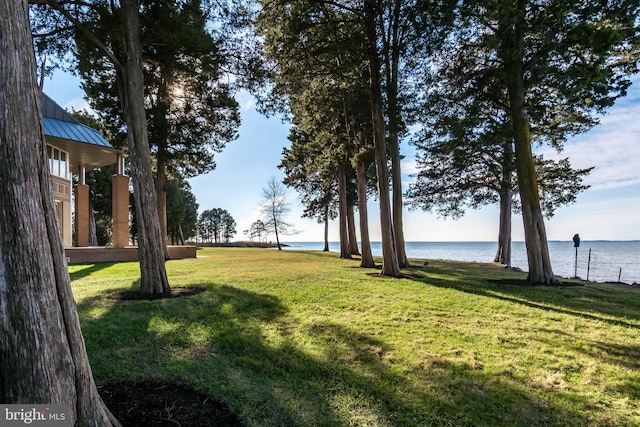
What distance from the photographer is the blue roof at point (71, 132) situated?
15.0 meters

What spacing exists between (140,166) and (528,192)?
10897 mm

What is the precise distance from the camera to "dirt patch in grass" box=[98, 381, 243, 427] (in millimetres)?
2906

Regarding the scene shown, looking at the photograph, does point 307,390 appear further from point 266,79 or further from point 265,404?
point 266,79

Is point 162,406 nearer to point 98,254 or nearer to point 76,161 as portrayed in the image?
point 98,254

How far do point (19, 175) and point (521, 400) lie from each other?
4734mm

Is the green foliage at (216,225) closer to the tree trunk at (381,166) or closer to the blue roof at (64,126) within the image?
the blue roof at (64,126)

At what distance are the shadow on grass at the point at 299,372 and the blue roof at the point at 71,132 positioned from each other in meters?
13.2

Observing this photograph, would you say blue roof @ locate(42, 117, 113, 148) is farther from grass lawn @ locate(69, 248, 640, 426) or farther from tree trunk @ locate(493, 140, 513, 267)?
tree trunk @ locate(493, 140, 513, 267)

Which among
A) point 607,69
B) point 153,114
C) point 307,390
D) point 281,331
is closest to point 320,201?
point 153,114

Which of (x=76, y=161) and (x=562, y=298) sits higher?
(x=76, y=161)

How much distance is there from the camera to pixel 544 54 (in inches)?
366

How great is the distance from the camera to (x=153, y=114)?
553 inches

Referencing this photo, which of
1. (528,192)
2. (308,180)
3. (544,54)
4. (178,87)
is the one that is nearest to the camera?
(544,54)

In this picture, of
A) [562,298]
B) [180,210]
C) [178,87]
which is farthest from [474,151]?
[180,210]
